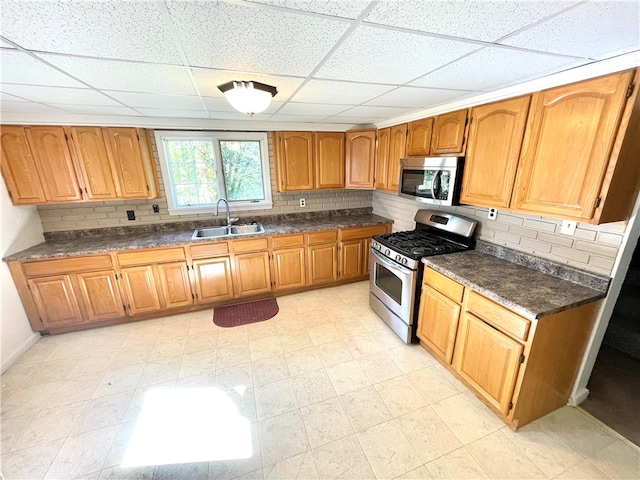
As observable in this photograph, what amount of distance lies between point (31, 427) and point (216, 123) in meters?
3.06

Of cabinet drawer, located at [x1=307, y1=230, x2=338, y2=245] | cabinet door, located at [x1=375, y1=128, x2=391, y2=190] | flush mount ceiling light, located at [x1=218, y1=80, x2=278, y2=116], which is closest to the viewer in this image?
flush mount ceiling light, located at [x1=218, y1=80, x2=278, y2=116]

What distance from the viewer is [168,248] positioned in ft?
9.27

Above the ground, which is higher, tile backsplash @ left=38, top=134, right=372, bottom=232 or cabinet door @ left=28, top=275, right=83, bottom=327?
tile backsplash @ left=38, top=134, right=372, bottom=232

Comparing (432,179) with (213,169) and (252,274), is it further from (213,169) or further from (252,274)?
(213,169)

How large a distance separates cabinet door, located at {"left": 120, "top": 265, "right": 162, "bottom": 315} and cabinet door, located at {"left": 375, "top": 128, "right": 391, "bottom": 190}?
9.35 feet

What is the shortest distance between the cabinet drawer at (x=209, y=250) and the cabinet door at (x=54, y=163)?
1277mm

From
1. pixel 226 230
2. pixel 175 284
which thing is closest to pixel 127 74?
pixel 226 230

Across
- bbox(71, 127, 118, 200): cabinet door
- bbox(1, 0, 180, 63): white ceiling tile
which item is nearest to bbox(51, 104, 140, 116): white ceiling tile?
bbox(71, 127, 118, 200): cabinet door

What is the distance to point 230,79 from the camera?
157cm

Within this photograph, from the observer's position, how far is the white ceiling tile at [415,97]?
1865 mm

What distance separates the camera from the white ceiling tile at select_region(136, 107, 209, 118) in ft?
8.09

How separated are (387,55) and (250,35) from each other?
2.10ft

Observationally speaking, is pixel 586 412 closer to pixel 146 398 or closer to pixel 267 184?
pixel 146 398

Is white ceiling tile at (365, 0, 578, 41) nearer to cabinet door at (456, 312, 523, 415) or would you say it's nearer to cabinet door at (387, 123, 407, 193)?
cabinet door at (456, 312, 523, 415)
